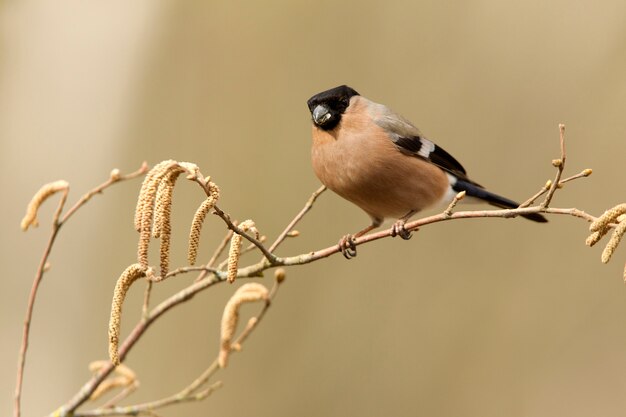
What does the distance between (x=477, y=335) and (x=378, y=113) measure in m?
3.05

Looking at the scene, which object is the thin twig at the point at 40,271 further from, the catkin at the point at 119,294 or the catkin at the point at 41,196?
the catkin at the point at 119,294

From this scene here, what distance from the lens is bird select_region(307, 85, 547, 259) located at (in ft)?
10.7

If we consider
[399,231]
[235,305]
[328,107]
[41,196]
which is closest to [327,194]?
[328,107]

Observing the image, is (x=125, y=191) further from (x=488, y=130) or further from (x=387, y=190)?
(x=387, y=190)

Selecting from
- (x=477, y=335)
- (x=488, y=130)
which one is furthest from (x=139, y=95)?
(x=477, y=335)

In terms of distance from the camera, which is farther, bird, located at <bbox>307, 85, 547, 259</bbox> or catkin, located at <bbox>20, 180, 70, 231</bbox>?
bird, located at <bbox>307, 85, 547, 259</bbox>

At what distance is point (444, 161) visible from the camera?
3.74 meters

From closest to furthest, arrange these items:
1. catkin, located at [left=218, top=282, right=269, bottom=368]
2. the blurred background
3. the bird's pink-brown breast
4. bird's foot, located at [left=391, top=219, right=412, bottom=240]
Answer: catkin, located at [left=218, top=282, right=269, bottom=368] < bird's foot, located at [left=391, top=219, right=412, bottom=240] < the bird's pink-brown breast < the blurred background

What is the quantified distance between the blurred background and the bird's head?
9.21 ft

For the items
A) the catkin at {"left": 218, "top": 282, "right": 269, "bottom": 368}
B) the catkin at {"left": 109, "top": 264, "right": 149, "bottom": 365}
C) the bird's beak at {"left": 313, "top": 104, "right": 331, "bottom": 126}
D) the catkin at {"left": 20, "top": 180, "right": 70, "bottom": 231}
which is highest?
the bird's beak at {"left": 313, "top": 104, "right": 331, "bottom": 126}

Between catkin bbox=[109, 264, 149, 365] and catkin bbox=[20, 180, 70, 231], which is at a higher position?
catkin bbox=[20, 180, 70, 231]

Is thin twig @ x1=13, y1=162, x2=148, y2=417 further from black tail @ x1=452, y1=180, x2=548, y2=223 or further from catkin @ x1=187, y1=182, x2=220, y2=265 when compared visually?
black tail @ x1=452, y1=180, x2=548, y2=223

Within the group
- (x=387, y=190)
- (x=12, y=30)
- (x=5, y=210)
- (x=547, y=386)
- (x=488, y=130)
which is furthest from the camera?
(x=12, y=30)

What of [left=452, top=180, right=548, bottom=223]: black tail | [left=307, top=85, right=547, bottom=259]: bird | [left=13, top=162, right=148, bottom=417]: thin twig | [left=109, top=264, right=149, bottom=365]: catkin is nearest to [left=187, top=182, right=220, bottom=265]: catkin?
[left=109, top=264, right=149, bottom=365]: catkin
